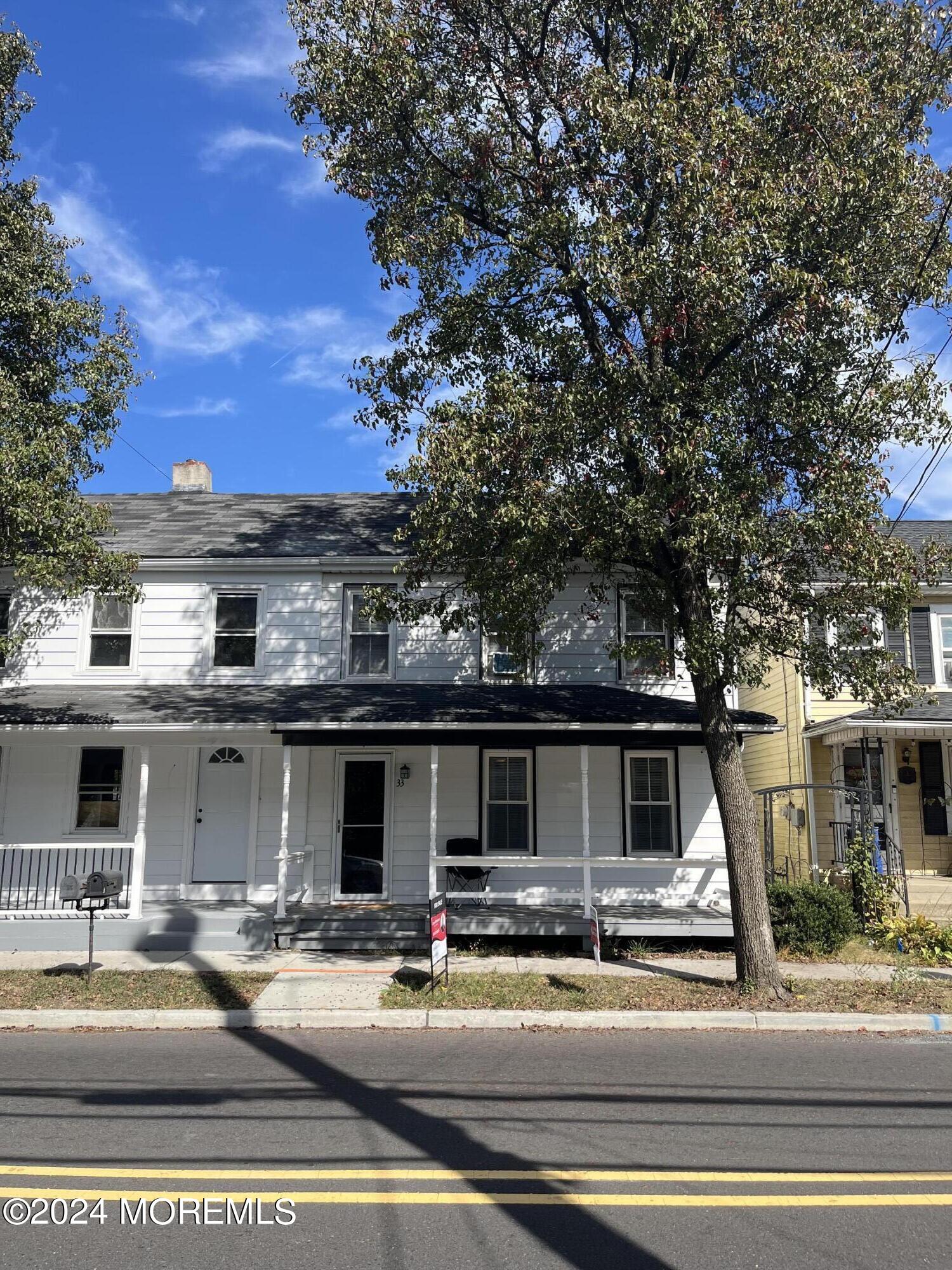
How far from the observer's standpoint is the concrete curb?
29.6 ft

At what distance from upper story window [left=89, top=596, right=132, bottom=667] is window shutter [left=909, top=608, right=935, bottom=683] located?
1411 cm

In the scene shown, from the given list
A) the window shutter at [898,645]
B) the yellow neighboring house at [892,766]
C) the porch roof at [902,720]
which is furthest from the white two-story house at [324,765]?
the window shutter at [898,645]

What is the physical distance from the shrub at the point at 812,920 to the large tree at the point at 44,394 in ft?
31.6

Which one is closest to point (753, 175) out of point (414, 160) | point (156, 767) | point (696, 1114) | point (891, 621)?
point (414, 160)

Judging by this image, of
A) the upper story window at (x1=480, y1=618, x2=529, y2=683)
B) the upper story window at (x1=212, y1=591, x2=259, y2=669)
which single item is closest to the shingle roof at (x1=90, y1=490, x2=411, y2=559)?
the upper story window at (x1=212, y1=591, x2=259, y2=669)

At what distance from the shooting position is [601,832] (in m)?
14.2

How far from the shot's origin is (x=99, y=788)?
14.5 m

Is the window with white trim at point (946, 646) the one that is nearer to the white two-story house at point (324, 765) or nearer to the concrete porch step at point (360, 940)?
the white two-story house at point (324, 765)

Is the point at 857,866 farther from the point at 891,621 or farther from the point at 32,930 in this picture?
the point at 32,930

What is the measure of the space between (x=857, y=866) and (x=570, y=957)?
13.8ft

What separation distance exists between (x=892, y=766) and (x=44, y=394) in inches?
610

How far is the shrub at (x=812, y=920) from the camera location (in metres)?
11.6

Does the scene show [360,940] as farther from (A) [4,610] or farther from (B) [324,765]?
(A) [4,610]

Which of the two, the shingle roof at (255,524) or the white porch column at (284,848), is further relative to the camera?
the shingle roof at (255,524)
